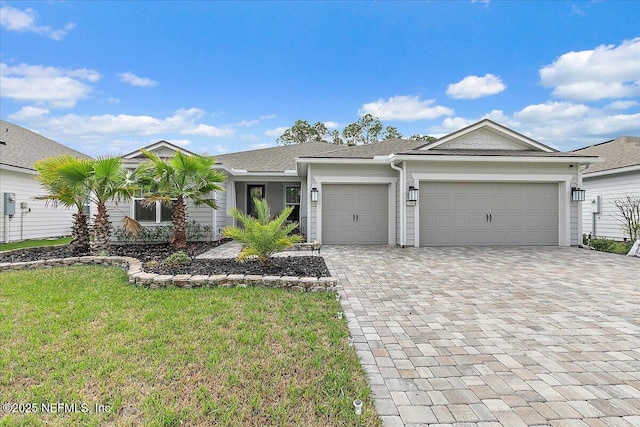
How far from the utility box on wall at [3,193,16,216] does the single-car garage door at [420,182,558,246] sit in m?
14.3

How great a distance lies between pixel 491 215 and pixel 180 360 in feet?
33.5

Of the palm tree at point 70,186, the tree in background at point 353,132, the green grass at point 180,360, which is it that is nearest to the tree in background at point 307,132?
the tree in background at point 353,132

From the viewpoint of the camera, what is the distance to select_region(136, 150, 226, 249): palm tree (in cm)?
838

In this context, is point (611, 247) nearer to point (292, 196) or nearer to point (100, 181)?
point (292, 196)

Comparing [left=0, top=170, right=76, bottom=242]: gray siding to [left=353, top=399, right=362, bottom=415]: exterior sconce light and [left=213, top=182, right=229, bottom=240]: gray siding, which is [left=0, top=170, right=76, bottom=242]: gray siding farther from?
[left=353, top=399, right=362, bottom=415]: exterior sconce light

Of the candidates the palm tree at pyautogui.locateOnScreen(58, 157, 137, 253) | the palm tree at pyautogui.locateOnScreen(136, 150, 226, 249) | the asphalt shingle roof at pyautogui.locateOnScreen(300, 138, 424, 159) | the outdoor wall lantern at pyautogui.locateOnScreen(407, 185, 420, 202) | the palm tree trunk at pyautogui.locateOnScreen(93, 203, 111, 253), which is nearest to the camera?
the palm tree at pyautogui.locateOnScreen(58, 157, 137, 253)

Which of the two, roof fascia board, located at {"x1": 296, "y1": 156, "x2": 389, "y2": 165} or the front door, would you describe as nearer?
roof fascia board, located at {"x1": 296, "y1": 156, "x2": 389, "y2": 165}

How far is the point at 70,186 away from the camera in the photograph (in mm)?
7363

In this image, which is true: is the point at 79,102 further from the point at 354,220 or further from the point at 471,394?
the point at 471,394

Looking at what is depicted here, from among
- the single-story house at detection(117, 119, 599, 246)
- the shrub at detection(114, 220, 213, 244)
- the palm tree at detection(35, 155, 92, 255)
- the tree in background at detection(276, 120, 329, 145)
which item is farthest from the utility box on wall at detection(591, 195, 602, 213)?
the tree in background at detection(276, 120, 329, 145)

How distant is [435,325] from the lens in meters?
3.73

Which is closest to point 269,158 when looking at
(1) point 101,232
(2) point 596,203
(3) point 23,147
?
(1) point 101,232

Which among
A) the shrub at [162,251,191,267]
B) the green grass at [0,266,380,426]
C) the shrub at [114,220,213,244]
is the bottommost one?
the green grass at [0,266,380,426]

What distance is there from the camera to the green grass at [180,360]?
2184 millimetres
